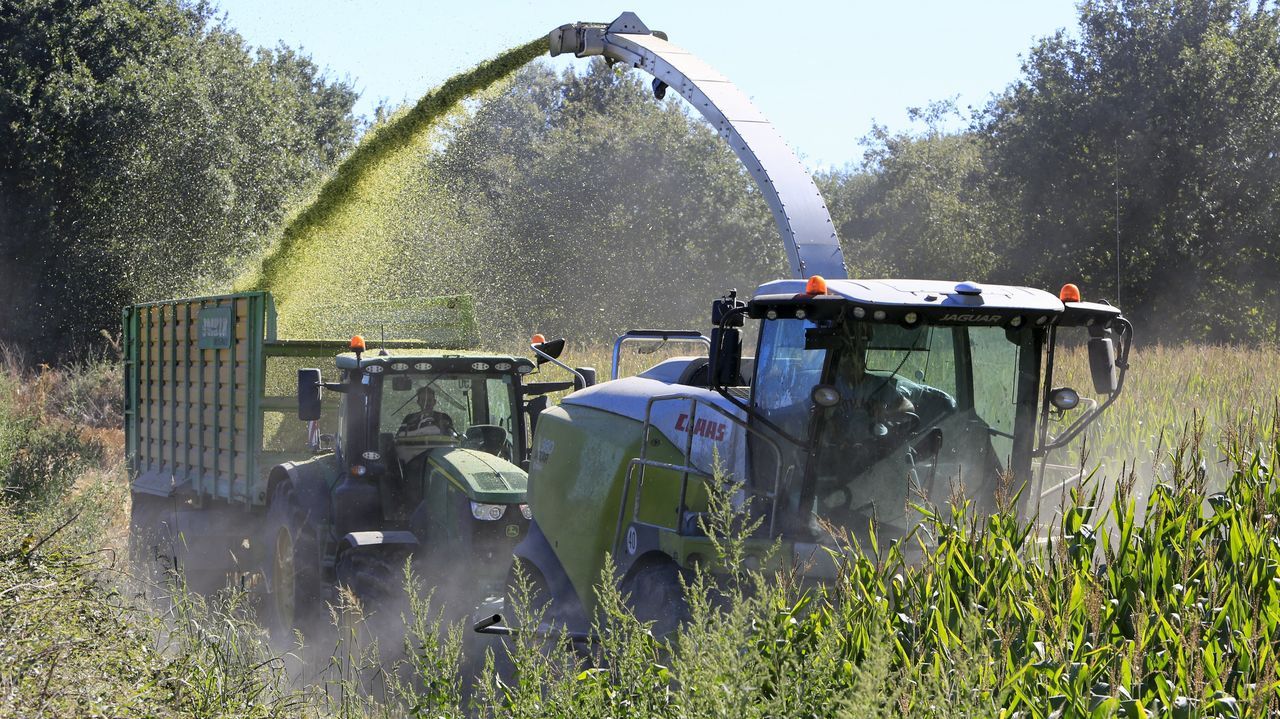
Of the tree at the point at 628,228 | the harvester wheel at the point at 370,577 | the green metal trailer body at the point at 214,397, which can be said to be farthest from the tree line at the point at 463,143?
the harvester wheel at the point at 370,577

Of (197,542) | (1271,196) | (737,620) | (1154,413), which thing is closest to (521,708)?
(737,620)

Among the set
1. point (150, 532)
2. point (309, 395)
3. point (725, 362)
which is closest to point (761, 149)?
point (725, 362)

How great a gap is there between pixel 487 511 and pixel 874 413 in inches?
127

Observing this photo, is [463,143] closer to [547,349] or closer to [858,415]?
[547,349]

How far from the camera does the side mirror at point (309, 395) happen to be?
8438 mm

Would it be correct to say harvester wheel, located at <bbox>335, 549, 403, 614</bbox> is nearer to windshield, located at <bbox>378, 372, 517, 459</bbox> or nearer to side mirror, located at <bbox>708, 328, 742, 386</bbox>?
windshield, located at <bbox>378, 372, 517, 459</bbox>

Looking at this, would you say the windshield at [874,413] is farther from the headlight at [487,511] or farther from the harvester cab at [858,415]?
the headlight at [487,511]

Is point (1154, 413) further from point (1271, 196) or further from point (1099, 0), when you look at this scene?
point (1099, 0)

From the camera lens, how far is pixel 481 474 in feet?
26.3

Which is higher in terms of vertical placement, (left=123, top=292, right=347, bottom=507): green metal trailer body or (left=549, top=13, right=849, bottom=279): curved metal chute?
(left=549, top=13, right=849, bottom=279): curved metal chute

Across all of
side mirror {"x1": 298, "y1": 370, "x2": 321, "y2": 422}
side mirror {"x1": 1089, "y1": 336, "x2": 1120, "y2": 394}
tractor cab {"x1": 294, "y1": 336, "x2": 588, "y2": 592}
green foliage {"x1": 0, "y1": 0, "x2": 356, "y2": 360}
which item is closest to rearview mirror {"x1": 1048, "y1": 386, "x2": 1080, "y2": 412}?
side mirror {"x1": 1089, "y1": 336, "x2": 1120, "y2": 394}

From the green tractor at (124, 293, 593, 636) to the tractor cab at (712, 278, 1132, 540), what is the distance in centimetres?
282

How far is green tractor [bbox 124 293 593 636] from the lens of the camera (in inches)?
316

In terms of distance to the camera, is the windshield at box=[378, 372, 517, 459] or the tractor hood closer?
the tractor hood
